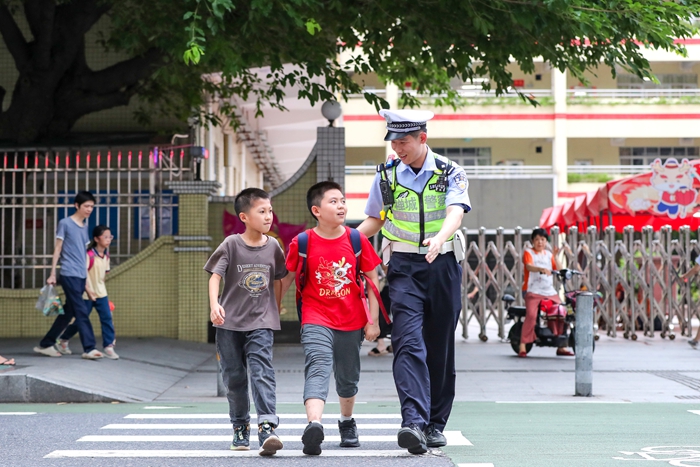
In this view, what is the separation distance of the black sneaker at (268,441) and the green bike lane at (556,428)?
100 cm

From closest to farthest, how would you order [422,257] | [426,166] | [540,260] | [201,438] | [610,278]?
[422,257] → [426,166] → [201,438] → [540,260] → [610,278]

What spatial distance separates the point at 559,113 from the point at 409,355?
37.1 m

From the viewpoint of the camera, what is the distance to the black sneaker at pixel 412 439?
5.76 m

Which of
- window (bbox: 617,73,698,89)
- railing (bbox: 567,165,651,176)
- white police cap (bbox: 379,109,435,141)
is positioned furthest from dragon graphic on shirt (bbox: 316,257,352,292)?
window (bbox: 617,73,698,89)

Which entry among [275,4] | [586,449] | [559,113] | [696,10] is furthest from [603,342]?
[559,113]

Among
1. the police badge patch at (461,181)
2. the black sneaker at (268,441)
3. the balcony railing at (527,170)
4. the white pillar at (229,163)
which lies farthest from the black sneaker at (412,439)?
the balcony railing at (527,170)

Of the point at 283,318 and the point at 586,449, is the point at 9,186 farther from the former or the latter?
the point at 586,449

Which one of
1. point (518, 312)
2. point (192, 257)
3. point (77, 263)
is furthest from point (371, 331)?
point (192, 257)

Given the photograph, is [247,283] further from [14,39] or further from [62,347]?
[14,39]

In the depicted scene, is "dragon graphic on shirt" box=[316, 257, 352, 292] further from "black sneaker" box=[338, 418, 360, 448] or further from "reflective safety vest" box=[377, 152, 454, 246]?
"black sneaker" box=[338, 418, 360, 448]

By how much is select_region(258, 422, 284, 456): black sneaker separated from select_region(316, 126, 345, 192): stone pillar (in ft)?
31.2

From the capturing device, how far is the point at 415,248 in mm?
6105

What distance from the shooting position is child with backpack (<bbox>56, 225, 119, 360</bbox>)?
1207 centimetres

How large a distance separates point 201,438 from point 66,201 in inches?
369
